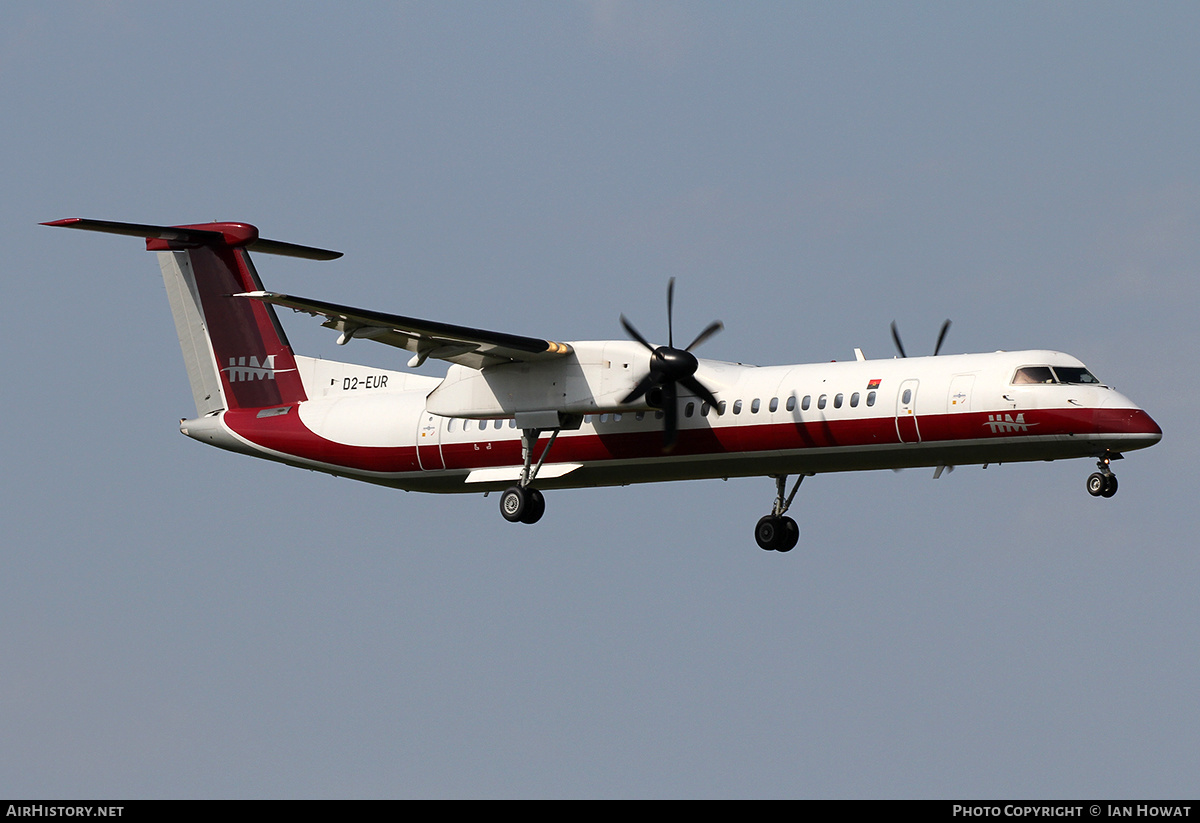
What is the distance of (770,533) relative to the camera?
99.5ft

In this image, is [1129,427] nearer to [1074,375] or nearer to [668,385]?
[1074,375]

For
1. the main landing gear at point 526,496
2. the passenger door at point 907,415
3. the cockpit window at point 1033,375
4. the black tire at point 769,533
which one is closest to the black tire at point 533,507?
the main landing gear at point 526,496

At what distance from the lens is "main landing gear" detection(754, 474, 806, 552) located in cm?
3025

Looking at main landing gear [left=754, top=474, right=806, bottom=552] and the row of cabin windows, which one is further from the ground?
the row of cabin windows

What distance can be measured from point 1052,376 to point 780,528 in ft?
20.4

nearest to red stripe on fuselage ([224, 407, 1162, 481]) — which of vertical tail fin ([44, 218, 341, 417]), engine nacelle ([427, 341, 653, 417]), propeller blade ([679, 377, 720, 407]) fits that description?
propeller blade ([679, 377, 720, 407])

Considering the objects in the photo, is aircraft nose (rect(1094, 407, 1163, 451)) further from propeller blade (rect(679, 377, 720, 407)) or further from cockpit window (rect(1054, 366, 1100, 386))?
propeller blade (rect(679, 377, 720, 407))

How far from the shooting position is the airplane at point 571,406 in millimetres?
26203

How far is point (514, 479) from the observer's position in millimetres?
29859

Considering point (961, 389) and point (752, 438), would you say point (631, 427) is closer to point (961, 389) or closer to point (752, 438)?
point (752, 438)

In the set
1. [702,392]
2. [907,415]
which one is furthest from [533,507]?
[907,415]

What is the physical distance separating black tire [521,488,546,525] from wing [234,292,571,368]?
7.72ft

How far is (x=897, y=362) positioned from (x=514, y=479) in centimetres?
702

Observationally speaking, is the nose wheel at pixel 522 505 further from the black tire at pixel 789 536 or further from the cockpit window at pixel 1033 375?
the cockpit window at pixel 1033 375
